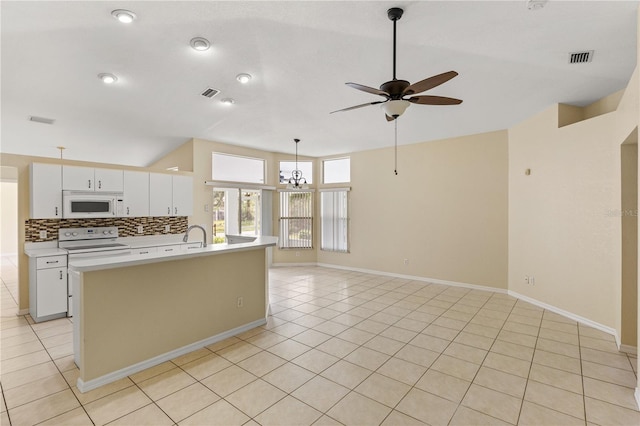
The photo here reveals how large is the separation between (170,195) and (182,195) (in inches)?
9.0

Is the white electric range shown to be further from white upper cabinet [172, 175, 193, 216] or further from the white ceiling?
the white ceiling

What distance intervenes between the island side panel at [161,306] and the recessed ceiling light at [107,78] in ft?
7.60

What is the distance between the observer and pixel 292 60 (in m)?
3.18

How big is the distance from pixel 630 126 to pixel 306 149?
216 inches

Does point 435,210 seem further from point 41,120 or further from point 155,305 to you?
point 41,120

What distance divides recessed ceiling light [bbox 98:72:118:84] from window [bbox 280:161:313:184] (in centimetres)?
457

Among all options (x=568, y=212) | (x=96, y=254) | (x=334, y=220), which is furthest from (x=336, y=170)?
(x=96, y=254)

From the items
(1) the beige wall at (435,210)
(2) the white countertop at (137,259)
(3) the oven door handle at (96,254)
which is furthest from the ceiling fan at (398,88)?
(3) the oven door handle at (96,254)

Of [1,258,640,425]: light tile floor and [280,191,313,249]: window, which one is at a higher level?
[280,191,313,249]: window

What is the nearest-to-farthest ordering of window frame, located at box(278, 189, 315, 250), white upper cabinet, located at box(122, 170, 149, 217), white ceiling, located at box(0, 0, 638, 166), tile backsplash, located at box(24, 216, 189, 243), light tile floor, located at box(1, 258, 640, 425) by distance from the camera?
light tile floor, located at box(1, 258, 640, 425), white ceiling, located at box(0, 0, 638, 166), tile backsplash, located at box(24, 216, 189, 243), white upper cabinet, located at box(122, 170, 149, 217), window frame, located at box(278, 189, 315, 250)

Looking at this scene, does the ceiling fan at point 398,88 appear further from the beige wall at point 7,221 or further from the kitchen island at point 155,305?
the beige wall at point 7,221

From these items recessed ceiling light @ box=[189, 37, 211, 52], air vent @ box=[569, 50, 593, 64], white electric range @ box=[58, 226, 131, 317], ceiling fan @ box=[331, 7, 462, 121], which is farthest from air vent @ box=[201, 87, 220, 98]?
air vent @ box=[569, 50, 593, 64]

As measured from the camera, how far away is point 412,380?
2.65 m

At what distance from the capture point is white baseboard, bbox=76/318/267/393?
8.15 ft
